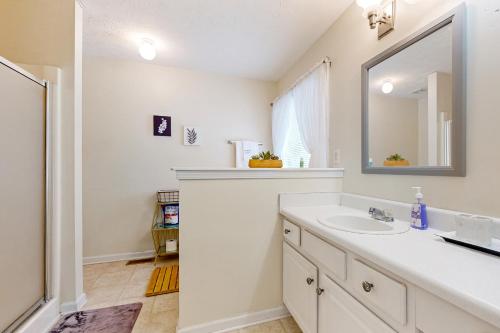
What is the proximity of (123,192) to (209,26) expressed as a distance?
6.96 feet

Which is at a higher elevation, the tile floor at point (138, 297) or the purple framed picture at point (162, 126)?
the purple framed picture at point (162, 126)

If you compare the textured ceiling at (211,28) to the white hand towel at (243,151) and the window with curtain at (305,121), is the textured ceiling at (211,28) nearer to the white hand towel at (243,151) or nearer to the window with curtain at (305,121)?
the window with curtain at (305,121)

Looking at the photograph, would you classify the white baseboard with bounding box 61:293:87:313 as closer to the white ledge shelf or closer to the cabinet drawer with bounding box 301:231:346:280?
the white ledge shelf

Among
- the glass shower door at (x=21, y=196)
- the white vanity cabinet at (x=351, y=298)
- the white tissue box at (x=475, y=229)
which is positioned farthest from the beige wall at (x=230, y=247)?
the glass shower door at (x=21, y=196)

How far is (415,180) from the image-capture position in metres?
1.17

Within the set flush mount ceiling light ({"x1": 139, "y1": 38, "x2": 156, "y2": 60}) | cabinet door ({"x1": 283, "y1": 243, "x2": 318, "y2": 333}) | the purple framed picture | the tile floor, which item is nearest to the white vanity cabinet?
cabinet door ({"x1": 283, "y1": 243, "x2": 318, "y2": 333})

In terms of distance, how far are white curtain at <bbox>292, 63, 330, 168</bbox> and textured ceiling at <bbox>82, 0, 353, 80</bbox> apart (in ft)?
1.34

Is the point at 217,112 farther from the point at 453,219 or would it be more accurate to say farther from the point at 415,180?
the point at 453,219

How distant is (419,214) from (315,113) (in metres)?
1.32

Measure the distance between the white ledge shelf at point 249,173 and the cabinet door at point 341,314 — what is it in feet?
2.27

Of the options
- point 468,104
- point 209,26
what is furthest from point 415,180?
point 209,26

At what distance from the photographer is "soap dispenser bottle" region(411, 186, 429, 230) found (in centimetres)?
103

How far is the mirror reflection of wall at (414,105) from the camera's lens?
1.03 meters

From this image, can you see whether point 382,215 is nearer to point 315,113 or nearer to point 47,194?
point 315,113
